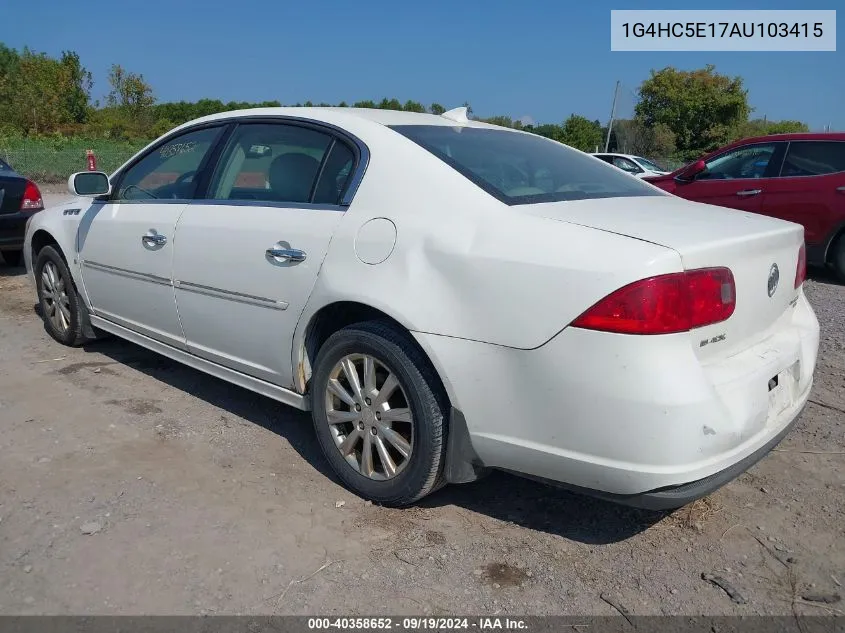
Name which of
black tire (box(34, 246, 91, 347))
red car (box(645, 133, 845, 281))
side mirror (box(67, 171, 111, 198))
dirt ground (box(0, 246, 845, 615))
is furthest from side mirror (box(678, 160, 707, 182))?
black tire (box(34, 246, 91, 347))

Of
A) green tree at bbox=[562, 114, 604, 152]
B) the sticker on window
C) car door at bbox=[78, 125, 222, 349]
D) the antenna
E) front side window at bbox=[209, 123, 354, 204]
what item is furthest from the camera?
green tree at bbox=[562, 114, 604, 152]

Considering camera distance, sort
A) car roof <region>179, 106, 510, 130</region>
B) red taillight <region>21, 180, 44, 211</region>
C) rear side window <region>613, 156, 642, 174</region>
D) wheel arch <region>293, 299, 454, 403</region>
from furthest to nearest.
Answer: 1. rear side window <region>613, 156, 642, 174</region>
2. red taillight <region>21, 180, 44, 211</region>
3. car roof <region>179, 106, 510, 130</region>
4. wheel arch <region>293, 299, 454, 403</region>

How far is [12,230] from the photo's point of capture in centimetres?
744

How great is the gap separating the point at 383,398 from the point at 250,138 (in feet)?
5.38

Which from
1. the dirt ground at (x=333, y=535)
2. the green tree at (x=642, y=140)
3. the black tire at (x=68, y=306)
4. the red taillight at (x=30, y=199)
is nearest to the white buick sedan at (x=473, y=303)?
the dirt ground at (x=333, y=535)

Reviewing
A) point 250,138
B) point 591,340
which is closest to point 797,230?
point 591,340

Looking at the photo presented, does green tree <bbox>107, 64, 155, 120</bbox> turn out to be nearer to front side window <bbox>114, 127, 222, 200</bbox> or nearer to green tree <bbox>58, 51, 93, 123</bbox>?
green tree <bbox>58, 51, 93, 123</bbox>

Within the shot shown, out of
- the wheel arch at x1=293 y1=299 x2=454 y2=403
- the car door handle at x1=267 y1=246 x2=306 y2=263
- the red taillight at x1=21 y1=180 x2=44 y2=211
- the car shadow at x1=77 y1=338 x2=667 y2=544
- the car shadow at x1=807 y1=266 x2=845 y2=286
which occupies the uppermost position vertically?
the red taillight at x1=21 y1=180 x2=44 y2=211

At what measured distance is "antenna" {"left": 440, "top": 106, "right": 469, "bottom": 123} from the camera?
3760 millimetres

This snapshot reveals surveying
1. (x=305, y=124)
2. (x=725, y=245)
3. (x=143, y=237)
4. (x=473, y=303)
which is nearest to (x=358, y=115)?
(x=305, y=124)

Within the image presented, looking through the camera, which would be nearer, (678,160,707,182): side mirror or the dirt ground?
the dirt ground

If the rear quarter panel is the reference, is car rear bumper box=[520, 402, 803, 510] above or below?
below

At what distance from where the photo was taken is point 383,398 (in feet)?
9.54

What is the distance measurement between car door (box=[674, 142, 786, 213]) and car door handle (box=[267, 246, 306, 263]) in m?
6.08
